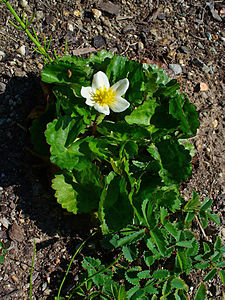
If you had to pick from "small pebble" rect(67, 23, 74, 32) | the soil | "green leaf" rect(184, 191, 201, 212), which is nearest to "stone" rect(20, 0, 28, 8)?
the soil

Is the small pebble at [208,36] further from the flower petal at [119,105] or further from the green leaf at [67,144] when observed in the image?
the green leaf at [67,144]

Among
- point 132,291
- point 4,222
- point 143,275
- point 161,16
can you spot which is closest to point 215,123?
point 161,16

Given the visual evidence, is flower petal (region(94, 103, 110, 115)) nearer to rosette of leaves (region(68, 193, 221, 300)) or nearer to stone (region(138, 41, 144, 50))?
rosette of leaves (region(68, 193, 221, 300))

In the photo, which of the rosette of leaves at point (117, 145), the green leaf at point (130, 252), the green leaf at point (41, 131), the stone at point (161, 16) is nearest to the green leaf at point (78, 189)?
the rosette of leaves at point (117, 145)

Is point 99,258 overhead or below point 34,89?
below

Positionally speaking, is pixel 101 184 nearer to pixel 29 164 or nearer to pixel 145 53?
pixel 29 164

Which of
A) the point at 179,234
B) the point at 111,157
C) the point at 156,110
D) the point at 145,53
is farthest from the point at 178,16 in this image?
the point at 179,234
